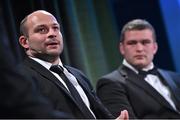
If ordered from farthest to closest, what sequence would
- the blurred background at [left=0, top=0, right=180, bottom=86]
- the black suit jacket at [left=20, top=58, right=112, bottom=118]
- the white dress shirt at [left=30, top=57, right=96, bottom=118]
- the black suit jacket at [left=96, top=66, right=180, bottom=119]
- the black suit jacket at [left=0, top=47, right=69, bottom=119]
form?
the blurred background at [left=0, top=0, right=180, bottom=86], the black suit jacket at [left=96, top=66, right=180, bottom=119], the white dress shirt at [left=30, top=57, right=96, bottom=118], the black suit jacket at [left=20, top=58, right=112, bottom=118], the black suit jacket at [left=0, top=47, right=69, bottom=119]

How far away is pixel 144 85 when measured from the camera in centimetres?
207

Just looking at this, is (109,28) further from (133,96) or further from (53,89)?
(53,89)

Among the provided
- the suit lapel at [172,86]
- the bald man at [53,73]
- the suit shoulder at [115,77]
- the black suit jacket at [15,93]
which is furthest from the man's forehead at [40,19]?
the black suit jacket at [15,93]

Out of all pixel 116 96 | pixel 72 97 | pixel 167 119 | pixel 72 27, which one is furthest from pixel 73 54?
pixel 72 97

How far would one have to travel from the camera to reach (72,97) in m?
1.45

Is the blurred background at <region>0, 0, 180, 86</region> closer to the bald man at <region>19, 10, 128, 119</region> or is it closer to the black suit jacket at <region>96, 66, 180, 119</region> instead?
the black suit jacket at <region>96, 66, 180, 119</region>

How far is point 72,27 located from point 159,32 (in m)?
0.77

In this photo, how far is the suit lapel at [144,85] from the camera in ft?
6.64

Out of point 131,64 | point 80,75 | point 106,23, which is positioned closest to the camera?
point 80,75

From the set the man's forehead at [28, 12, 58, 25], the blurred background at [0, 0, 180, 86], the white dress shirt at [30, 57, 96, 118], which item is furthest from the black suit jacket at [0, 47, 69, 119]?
the blurred background at [0, 0, 180, 86]

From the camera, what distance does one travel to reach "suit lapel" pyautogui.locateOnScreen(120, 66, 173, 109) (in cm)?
203

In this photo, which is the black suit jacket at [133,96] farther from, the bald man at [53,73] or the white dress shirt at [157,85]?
the bald man at [53,73]

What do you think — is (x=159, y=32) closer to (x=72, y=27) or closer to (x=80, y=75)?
(x=72, y=27)

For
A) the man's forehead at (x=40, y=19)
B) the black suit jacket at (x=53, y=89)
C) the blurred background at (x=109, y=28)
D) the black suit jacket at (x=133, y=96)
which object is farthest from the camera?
the blurred background at (x=109, y=28)
